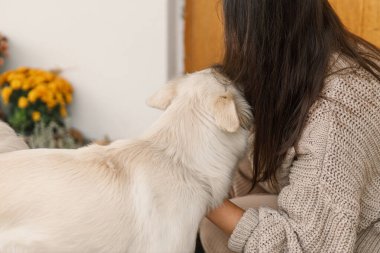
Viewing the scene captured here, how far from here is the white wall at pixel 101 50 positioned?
3.53m

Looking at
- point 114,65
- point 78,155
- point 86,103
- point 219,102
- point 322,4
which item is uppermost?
point 322,4

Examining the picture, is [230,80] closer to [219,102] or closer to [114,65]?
[219,102]

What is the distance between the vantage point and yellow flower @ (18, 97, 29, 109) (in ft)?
11.8

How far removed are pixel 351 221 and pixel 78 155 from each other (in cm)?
86

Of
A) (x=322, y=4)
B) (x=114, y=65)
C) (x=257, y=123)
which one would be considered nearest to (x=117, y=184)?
(x=257, y=123)

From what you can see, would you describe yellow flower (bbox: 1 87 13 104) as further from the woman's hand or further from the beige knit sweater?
the beige knit sweater

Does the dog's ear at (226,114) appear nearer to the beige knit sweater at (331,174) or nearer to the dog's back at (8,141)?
the beige knit sweater at (331,174)

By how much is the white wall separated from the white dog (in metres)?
1.82

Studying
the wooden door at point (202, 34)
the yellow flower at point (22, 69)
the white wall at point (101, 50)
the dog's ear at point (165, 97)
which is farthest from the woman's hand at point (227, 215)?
the yellow flower at point (22, 69)

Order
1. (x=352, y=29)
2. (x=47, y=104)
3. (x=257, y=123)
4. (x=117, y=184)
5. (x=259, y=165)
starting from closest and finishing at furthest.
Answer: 1. (x=117, y=184)
2. (x=257, y=123)
3. (x=259, y=165)
4. (x=352, y=29)
5. (x=47, y=104)

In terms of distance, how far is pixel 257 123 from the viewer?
1764 mm

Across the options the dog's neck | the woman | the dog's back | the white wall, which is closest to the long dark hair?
the woman

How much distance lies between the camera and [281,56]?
175 centimetres

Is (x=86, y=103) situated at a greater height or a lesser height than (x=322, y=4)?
lesser
